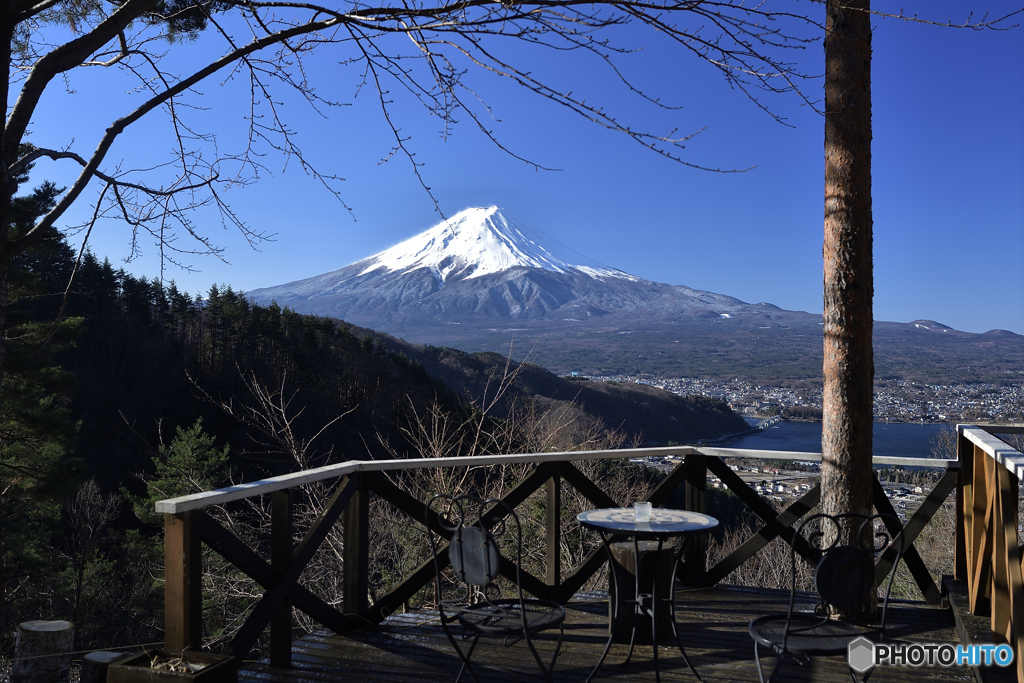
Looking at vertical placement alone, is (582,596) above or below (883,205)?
below

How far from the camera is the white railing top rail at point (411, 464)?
238 cm

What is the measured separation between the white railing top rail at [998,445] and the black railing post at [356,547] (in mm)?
2601

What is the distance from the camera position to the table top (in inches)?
109

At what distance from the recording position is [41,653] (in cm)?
352

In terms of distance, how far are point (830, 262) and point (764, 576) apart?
14735 millimetres

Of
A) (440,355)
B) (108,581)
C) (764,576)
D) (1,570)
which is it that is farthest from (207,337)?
(1,570)

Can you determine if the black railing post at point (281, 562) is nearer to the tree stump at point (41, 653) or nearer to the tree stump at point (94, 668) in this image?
the tree stump at point (94, 668)

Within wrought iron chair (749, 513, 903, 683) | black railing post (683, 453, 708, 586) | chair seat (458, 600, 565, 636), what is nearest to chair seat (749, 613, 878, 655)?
wrought iron chair (749, 513, 903, 683)

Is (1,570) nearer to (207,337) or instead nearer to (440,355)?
(440,355)

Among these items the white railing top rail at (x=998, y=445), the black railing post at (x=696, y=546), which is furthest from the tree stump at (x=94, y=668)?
the white railing top rail at (x=998, y=445)

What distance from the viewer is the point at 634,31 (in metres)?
3.00

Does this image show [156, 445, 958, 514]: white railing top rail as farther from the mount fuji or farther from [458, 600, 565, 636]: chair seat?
the mount fuji

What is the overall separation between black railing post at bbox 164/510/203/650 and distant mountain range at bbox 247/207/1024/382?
2230 inches

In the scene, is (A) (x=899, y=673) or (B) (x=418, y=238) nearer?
(A) (x=899, y=673)
